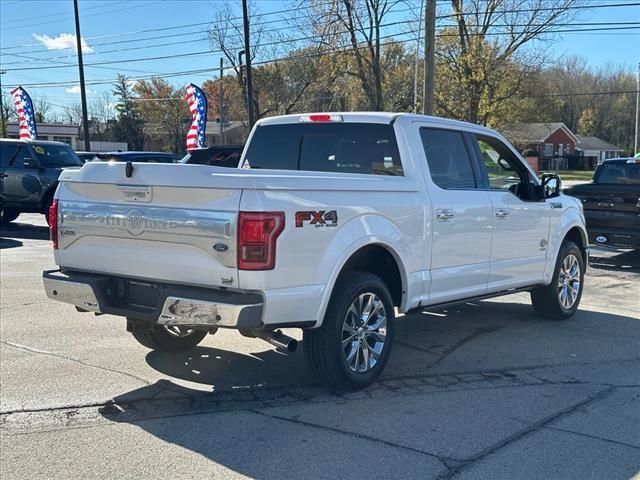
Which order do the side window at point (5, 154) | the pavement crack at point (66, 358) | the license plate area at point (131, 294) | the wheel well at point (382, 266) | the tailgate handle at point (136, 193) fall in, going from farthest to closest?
1. the side window at point (5, 154)
2. the pavement crack at point (66, 358)
3. the wheel well at point (382, 266)
4. the license plate area at point (131, 294)
5. the tailgate handle at point (136, 193)

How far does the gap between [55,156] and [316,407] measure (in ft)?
45.6

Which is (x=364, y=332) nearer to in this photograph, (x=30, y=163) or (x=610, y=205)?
(x=610, y=205)

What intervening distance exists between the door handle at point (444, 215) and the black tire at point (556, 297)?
2.31 m

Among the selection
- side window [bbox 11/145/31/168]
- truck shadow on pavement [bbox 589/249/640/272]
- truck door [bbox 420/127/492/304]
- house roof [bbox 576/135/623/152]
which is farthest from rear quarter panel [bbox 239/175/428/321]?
house roof [bbox 576/135/623/152]

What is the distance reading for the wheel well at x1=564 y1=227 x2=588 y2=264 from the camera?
797cm

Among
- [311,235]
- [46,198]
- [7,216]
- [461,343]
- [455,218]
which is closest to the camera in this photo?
[311,235]

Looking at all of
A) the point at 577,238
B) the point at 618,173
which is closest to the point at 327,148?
the point at 577,238

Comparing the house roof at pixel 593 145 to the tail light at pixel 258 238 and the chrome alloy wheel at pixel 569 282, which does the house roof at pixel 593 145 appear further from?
the tail light at pixel 258 238

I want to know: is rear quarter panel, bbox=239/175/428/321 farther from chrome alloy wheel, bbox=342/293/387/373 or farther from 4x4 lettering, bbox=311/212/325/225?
chrome alloy wheel, bbox=342/293/387/373

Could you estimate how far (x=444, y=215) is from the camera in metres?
5.77

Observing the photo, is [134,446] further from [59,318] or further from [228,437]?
[59,318]

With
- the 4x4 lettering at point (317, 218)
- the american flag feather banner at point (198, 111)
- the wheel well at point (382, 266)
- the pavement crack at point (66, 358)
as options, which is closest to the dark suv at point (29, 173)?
the american flag feather banner at point (198, 111)

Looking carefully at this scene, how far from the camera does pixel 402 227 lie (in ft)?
17.5

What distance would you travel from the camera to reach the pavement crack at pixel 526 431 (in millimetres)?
3854
